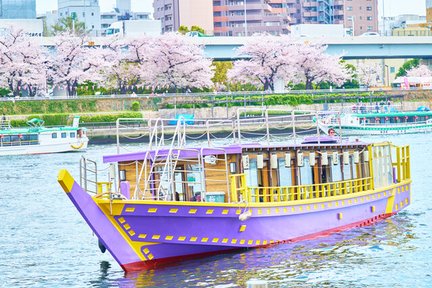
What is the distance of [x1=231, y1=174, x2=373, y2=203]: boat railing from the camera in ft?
92.0

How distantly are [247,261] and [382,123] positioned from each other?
73943 millimetres

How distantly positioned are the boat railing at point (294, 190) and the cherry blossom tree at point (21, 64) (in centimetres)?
7435

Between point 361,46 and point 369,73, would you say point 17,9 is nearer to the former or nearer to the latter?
point 369,73

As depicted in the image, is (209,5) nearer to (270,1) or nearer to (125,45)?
(270,1)

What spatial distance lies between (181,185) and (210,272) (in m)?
2.77

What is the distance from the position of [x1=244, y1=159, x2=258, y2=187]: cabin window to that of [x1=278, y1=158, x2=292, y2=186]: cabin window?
2.89ft

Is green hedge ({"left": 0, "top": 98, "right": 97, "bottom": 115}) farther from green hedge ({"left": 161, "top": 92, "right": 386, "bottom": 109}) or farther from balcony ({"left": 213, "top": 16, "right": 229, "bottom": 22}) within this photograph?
balcony ({"left": 213, "top": 16, "right": 229, "bottom": 22})

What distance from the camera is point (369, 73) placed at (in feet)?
522

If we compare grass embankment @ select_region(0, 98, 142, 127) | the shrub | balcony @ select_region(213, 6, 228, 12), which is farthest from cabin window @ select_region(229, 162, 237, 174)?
balcony @ select_region(213, 6, 228, 12)

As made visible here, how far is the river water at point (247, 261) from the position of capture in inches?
1027

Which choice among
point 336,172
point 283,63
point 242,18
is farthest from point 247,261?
point 242,18

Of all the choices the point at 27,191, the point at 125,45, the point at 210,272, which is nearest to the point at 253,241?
the point at 210,272

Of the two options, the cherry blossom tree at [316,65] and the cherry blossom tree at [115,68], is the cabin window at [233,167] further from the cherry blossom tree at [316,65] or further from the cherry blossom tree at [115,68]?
the cherry blossom tree at [316,65]

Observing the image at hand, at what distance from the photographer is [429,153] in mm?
68312
